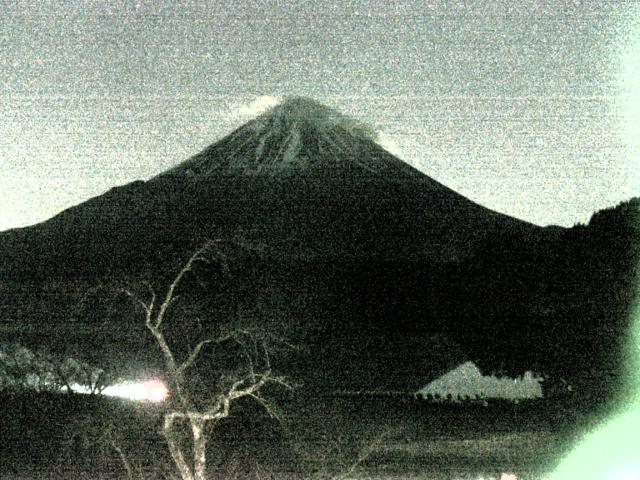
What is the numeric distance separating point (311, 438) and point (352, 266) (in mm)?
30665

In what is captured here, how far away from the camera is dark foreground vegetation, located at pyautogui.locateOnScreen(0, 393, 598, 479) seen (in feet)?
45.0

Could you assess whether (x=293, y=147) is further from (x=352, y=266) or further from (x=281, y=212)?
(x=352, y=266)

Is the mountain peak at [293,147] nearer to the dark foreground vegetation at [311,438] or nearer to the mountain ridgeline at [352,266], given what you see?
the mountain ridgeline at [352,266]

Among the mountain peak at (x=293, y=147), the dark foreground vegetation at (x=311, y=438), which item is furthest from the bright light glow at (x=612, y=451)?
the mountain peak at (x=293, y=147)

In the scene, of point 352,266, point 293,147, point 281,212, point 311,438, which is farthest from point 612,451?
point 293,147

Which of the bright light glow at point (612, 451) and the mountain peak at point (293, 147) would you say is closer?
the bright light glow at point (612, 451)

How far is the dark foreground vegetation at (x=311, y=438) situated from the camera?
1370cm

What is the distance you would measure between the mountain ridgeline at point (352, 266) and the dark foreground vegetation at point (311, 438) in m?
2.34

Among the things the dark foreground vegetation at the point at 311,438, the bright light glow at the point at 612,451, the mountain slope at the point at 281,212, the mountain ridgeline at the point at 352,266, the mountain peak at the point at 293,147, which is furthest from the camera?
the mountain peak at the point at 293,147

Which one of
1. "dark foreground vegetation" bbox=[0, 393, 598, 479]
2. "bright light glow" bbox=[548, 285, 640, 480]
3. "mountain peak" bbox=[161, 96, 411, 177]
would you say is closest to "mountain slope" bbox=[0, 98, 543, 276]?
"mountain peak" bbox=[161, 96, 411, 177]

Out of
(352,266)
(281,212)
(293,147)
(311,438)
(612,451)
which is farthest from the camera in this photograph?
(293,147)

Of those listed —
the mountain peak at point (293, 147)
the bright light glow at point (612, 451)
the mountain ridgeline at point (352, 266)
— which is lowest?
the bright light glow at point (612, 451)

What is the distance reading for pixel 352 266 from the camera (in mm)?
48125

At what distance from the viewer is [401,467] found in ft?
45.3
